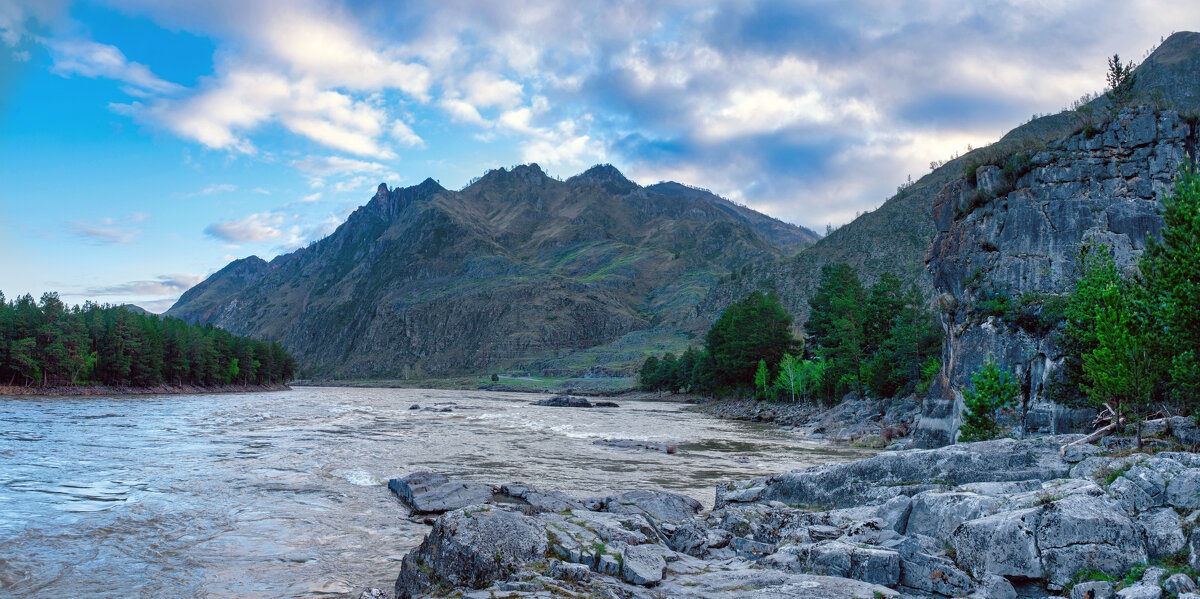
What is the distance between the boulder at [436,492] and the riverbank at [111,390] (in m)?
85.1

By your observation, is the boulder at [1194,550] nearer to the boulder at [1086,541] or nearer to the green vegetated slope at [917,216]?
the boulder at [1086,541]

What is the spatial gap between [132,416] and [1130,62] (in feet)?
270

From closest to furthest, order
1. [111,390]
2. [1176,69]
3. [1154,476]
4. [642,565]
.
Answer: [1154,476]
[642,565]
[111,390]
[1176,69]

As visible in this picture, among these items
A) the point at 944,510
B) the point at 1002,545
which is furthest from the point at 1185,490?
the point at 944,510

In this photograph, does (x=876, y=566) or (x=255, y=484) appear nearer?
(x=876, y=566)

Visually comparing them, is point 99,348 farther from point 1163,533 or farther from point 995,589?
point 1163,533

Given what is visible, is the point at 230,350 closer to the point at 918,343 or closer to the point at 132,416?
the point at 132,416

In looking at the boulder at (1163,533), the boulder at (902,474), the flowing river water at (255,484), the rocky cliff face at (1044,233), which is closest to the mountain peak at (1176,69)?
the rocky cliff face at (1044,233)

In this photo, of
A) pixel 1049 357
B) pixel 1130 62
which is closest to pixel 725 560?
pixel 1049 357

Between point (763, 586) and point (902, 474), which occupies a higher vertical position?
point (902, 474)

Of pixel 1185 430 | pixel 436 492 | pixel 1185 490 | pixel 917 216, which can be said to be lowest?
pixel 436 492

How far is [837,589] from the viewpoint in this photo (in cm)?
1078

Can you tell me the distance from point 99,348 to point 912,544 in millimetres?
119718

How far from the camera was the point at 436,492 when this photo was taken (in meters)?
22.7
